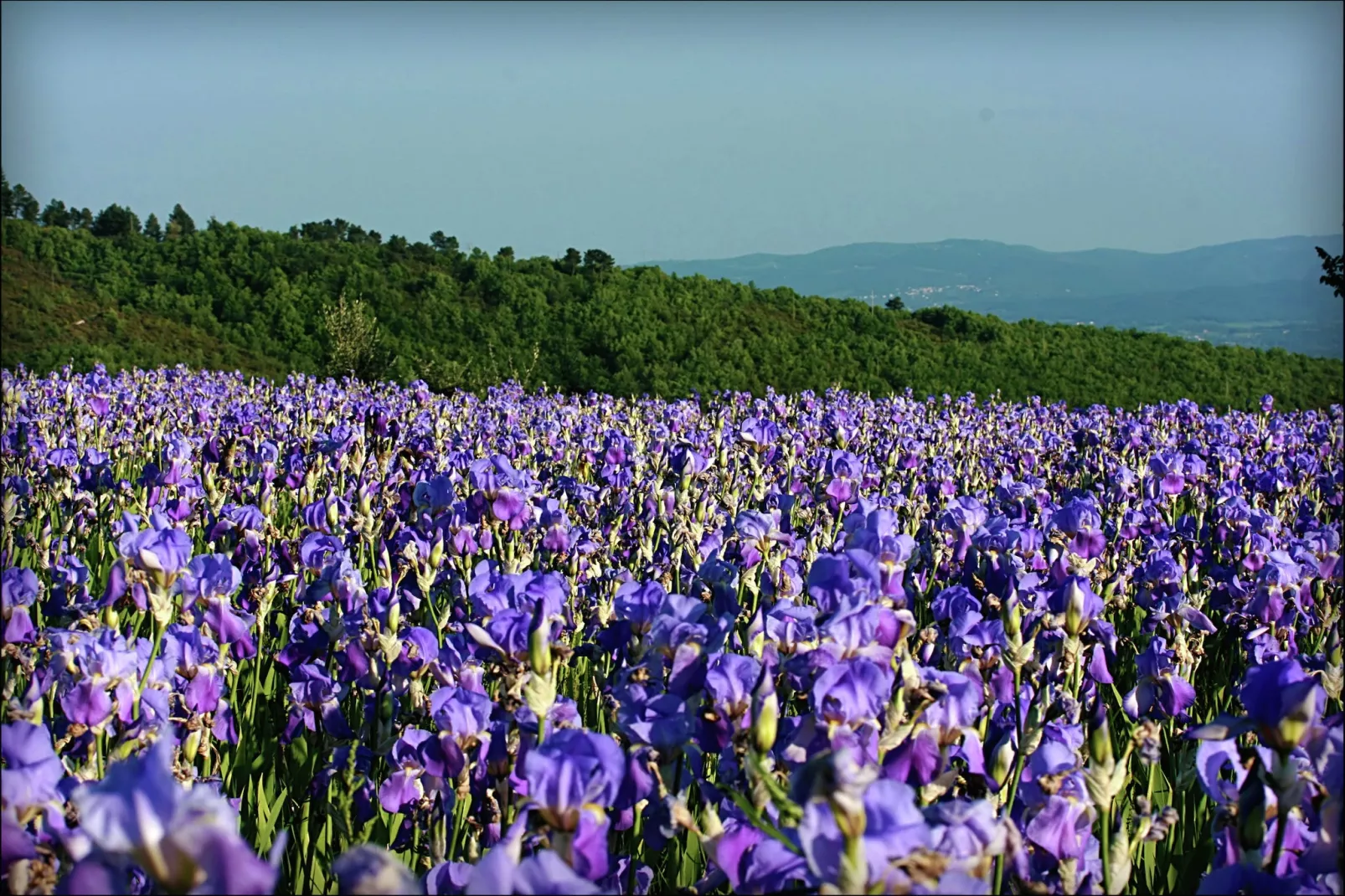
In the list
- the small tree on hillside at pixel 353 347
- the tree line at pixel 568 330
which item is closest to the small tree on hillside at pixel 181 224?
the tree line at pixel 568 330

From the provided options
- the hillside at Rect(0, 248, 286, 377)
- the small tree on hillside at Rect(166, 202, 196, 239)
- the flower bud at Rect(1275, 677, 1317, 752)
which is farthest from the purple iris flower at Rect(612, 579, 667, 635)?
the small tree on hillside at Rect(166, 202, 196, 239)

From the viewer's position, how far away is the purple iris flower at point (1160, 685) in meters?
2.67

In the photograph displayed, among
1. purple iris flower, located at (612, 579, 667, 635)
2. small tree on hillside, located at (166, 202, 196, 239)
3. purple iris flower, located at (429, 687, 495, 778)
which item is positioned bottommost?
purple iris flower, located at (429, 687, 495, 778)

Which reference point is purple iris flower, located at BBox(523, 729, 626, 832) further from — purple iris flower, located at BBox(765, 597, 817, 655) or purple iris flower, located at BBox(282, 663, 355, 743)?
purple iris flower, located at BBox(282, 663, 355, 743)

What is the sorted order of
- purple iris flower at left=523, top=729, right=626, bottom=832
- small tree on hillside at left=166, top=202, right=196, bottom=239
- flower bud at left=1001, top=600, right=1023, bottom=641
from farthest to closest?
small tree on hillside at left=166, top=202, right=196, bottom=239
flower bud at left=1001, top=600, right=1023, bottom=641
purple iris flower at left=523, top=729, right=626, bottom=832

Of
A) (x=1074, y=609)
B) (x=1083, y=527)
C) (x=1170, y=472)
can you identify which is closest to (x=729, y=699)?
(x=1074, y=609)

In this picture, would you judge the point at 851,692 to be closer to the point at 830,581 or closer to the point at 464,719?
the point at 830,581

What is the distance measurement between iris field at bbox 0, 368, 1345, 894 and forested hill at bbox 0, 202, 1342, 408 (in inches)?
435

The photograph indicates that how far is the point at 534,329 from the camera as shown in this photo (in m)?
17.5

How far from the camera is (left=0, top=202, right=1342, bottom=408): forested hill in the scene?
1594 cm

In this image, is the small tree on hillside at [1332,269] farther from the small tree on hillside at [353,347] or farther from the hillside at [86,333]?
the hillside at [86,333]

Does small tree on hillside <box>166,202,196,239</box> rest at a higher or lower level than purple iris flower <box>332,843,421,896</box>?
higher

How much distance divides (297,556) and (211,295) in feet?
53.3

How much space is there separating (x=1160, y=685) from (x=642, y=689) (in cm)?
169
